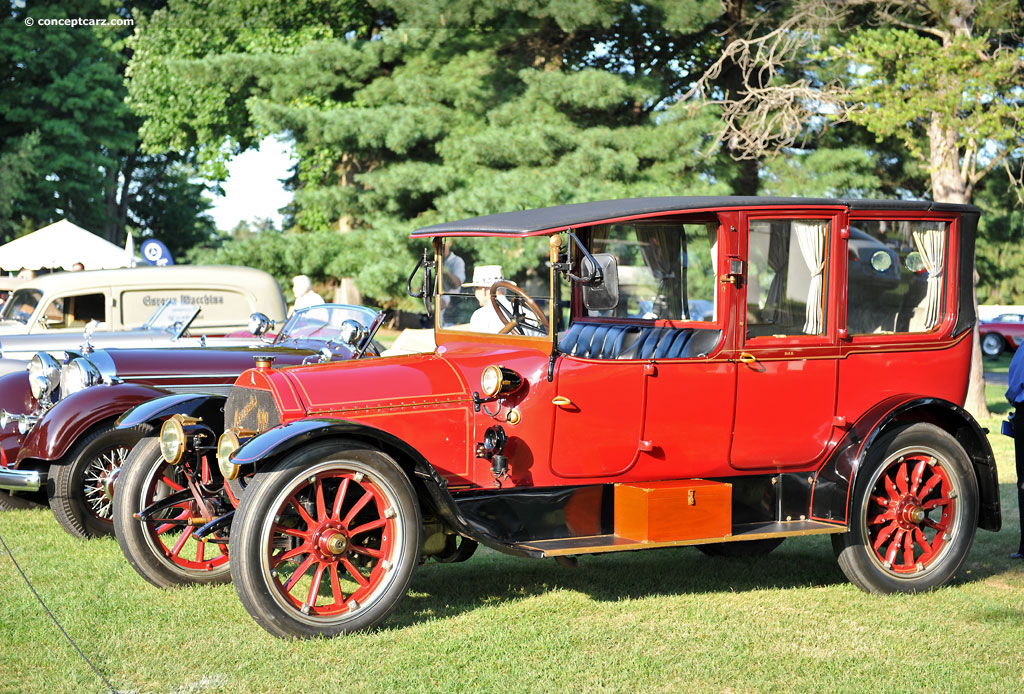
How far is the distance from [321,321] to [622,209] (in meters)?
4.55

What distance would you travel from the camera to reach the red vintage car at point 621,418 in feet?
15.1

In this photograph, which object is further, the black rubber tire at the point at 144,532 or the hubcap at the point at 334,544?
the black rubber tire at the point at 144,532

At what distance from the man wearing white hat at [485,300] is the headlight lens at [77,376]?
3.06 meters

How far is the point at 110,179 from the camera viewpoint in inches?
1463

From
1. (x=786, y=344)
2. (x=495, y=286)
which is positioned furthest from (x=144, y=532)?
(x=786, y=344)

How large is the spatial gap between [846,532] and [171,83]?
24264 mm

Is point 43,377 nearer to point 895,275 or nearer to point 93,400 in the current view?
point 93,400

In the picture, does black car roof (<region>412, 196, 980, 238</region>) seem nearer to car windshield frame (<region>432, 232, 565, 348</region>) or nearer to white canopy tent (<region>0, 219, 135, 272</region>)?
car windshield frame (<region>432, 232, 565, 348</region>)

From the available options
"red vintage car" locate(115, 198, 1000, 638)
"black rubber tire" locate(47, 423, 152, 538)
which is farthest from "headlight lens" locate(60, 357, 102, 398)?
"red vintage car" locate(115, 198, 1000, 638)

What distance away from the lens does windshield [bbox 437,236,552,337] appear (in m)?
5.12

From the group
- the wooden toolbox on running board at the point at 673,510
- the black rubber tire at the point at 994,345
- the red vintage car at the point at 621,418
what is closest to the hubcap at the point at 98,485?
the red vintage car at the point at 621,418

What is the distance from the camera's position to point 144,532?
538 cm

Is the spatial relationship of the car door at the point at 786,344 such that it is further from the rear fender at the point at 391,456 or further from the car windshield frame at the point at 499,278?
the rear fender at the point at 391,456

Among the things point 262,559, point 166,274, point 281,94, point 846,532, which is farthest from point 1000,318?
point 262,559
